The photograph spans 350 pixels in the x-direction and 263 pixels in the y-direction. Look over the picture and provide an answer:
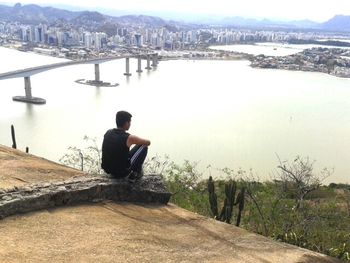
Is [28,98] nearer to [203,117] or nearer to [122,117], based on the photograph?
[203,117]

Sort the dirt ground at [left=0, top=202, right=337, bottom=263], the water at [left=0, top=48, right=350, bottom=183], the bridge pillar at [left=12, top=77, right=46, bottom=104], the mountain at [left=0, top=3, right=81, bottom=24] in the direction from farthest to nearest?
the mountain at [left=0, top=3, right=81, bottom=24] < the bridge pillar at [left=12, top=77, right=46, bottom=104] < the water at [left=0, top=48, right=350, bottom=183] < the dirt ground at [left=0, top=202, right=337, bottom=263]

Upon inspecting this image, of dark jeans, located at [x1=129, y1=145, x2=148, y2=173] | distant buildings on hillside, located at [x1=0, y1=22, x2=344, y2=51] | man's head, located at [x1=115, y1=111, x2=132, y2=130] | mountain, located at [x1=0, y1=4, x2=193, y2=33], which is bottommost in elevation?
distant buildings on hillside, located at [x1=0, y1=22, x2=344, y2=51]

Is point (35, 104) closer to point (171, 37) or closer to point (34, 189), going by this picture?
point (34, 189)

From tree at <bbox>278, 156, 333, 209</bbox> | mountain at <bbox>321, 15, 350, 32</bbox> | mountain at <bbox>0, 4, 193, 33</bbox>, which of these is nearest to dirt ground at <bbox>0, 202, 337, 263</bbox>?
tree at <bbox>278, 156, 333, 209</bbox>

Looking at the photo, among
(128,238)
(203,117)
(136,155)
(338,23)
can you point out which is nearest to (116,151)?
(136,155)

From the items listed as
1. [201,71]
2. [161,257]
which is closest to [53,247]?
[161,257]

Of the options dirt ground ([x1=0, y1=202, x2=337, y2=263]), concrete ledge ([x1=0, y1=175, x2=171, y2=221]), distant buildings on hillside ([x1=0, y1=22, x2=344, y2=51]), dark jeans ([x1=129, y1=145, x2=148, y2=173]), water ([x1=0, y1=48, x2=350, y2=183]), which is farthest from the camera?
distant buildings on hillside ([x1=0, y1=22, x2=344, y2=51])

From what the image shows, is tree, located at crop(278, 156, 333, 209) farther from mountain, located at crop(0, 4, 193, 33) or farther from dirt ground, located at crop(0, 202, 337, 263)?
mountain, located at crop(0, 4, 193, 33)
